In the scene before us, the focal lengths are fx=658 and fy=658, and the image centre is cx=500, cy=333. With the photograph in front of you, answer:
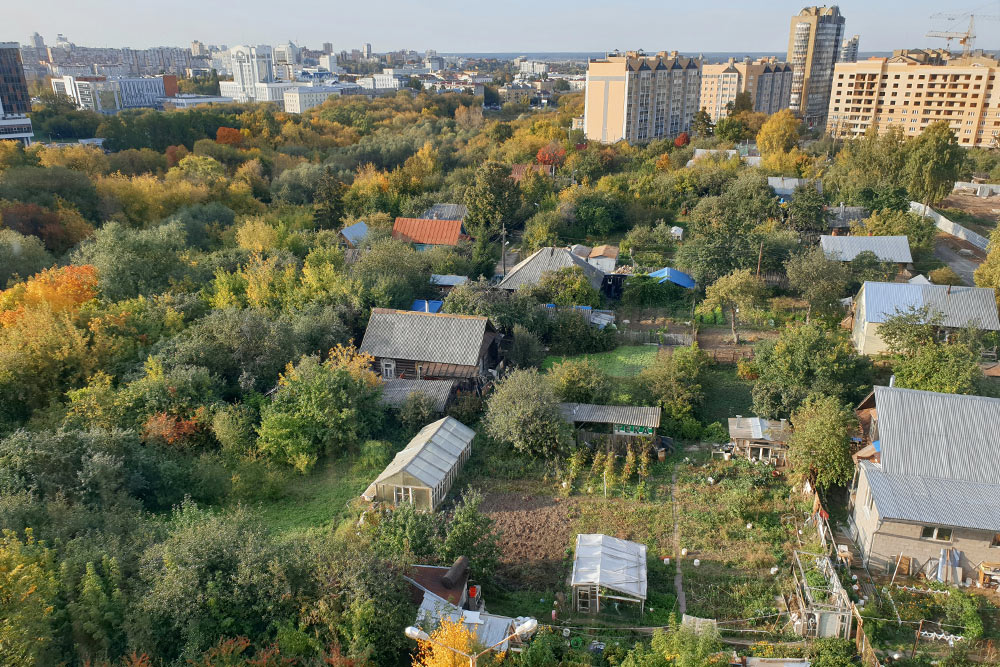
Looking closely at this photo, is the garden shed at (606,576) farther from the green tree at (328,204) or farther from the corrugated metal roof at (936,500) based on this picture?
the green tree at (328,204)

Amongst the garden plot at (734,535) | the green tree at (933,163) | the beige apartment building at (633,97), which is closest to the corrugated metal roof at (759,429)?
the garden plot at (734,535)

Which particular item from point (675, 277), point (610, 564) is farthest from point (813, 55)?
point (610, 564)

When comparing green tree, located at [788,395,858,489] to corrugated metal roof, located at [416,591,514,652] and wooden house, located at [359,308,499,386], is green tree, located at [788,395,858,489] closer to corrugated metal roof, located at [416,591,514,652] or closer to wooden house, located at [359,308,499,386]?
corrugated metal roof, located at [416,591,514,652]

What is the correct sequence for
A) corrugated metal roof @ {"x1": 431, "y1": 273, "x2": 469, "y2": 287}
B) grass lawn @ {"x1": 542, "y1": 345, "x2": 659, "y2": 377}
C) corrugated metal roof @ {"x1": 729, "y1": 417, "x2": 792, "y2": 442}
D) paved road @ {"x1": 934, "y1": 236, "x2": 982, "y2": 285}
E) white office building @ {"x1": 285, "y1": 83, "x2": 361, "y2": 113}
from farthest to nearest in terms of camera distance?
white office building @ {"x1": 285, "y1": 83, "x2": 361, "y2": 113} < paved road @ {"x1": 934, "y1": 236, "x2": 982, "y2": 285} < corrugated metal roof @ {"x1": 431, "y1": 273, "x2": 469, "y2": 287} < grass lawn @ {"x1": 542, "y1": 345, "x2": 659, "y2": 377} < corrugated metal roof @ {"x1": 729, "y1": 417, "x2": 792, "y2": 442}


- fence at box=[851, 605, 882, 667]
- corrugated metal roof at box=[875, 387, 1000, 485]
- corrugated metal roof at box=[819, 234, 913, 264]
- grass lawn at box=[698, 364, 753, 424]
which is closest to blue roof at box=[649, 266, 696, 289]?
corrugated metal roof at box=[819, 234, 913, 264]

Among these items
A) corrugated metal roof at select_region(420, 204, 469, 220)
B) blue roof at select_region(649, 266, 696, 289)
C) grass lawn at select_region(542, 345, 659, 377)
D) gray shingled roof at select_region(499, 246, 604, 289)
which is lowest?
grass lawn at select_region(542, 345, 659, 377)

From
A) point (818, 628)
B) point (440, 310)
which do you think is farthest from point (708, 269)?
point (818, 628)
